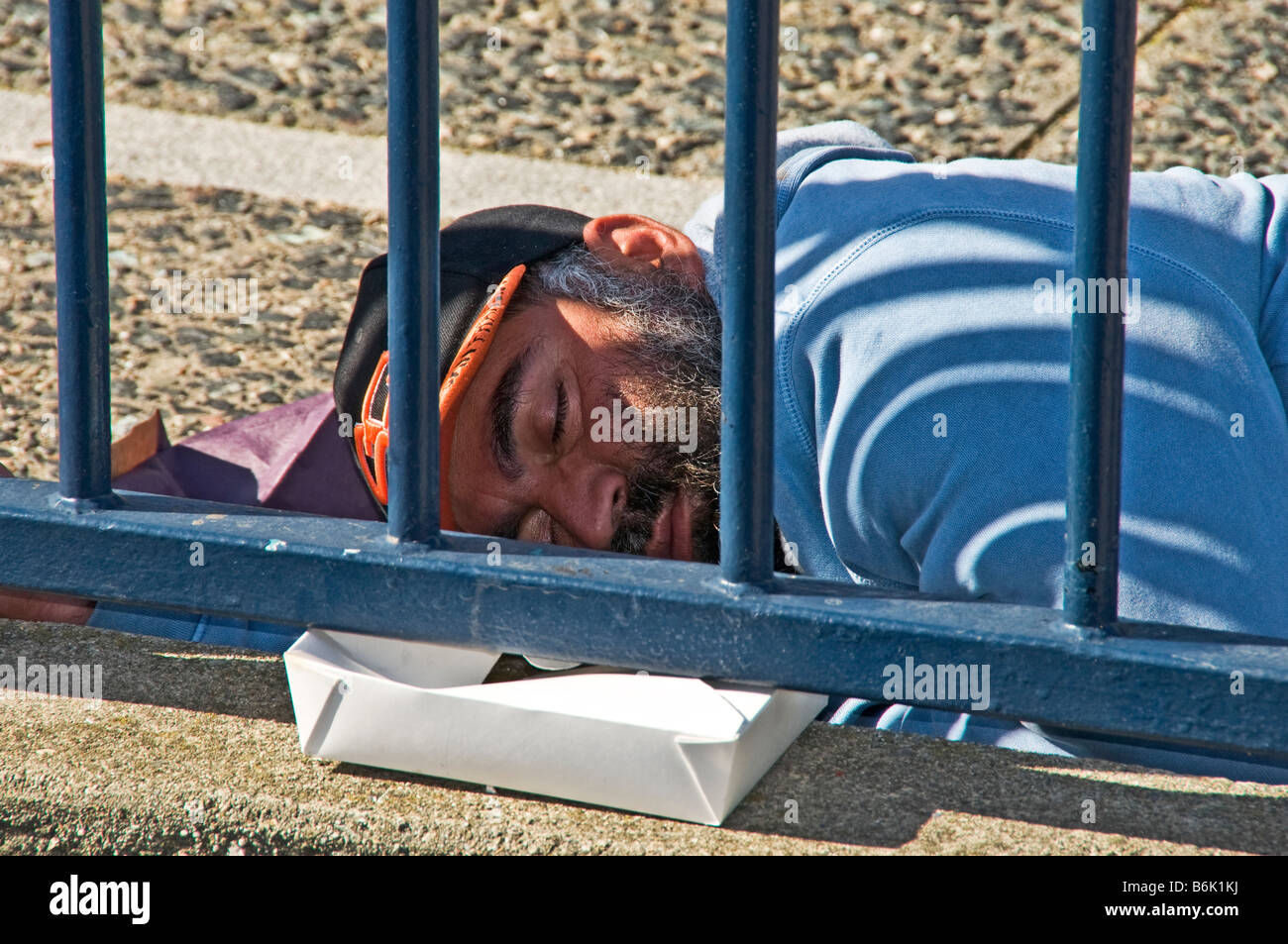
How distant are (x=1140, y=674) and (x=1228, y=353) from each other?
84 cm

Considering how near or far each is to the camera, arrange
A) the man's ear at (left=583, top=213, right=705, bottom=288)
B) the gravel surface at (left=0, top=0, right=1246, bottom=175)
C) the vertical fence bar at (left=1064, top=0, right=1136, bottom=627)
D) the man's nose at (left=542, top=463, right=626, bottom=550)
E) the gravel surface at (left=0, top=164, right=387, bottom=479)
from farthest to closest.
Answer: the gravel surface at (left=0, top=0, right=1246, bottom=175) → the gravel surface at (left=0, top=164, right=387, bottom=479) → the man's ear at (left=583, top=213, right=705, bottom=288) → the man's nose at (left=542, top=463, right=626, bottom=550) → the vertical fence bar at (left=1064, top=0, right=1136, bottom=627)

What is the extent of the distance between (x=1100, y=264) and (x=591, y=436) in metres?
1.28

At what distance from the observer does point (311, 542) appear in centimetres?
122

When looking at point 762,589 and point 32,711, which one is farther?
point 32,711

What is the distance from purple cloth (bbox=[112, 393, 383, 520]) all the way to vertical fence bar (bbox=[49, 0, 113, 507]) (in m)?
1.37

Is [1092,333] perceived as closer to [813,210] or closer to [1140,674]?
[1140,674]

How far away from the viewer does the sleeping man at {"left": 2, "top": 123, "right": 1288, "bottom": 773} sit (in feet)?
5.45

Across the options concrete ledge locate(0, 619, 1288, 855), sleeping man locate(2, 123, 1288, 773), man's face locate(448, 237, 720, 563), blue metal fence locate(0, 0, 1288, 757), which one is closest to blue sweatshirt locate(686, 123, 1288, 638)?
sleeping man locate(2, 123, 1288, 773)

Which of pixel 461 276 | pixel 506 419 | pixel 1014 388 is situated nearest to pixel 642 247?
pixel 461 276

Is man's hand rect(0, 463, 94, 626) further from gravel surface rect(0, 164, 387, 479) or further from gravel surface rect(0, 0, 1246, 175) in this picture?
gravel surface rect(0, 0, 1246, 175)

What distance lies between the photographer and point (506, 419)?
2.17m
